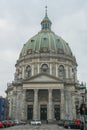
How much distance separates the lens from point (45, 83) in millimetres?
75562

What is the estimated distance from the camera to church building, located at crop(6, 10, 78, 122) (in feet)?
247

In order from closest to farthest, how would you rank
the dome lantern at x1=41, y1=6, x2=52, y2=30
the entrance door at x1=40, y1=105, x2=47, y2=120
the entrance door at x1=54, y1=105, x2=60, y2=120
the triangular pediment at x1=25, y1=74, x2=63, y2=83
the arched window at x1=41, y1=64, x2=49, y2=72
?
the triangular pediment at x1=25, y1=74, x2=63, y2=83
the entrance door at x1=54, y1=105, x2=60, y2=120
the entrance door at x1=40, y1=105, x2=47, y2=120
the arched window at x1=41, y1=64, x2=49, y2=72
the dome lantern at x1=41, y1=6, x2=52, y2=30

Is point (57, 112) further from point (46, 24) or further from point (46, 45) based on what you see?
point (46, 24)

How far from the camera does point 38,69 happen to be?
87812 millimetres

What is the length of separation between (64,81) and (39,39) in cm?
2283

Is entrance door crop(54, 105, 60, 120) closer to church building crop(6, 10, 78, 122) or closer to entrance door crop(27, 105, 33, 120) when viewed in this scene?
church building crop(6, 10, 78, 122)

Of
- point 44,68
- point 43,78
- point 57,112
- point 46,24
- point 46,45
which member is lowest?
point 57,112

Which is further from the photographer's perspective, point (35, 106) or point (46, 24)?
point (46, 24)

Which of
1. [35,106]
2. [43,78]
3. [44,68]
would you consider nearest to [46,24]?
A: [44,68]

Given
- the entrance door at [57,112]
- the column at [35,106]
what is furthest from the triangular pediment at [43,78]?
the entrance door at [57,112]

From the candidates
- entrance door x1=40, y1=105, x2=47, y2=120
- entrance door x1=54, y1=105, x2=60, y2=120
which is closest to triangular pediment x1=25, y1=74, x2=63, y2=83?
entrance door x1=40, y1=105, x2=47, y2=120

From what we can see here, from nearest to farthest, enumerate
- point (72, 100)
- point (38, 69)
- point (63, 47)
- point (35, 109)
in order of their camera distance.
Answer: point (35, 109), point (72, 100), point (38, 69), point (63, 47)

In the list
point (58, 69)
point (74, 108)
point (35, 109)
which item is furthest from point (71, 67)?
point (35, 109)

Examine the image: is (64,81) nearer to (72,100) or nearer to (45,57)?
(72,100)
